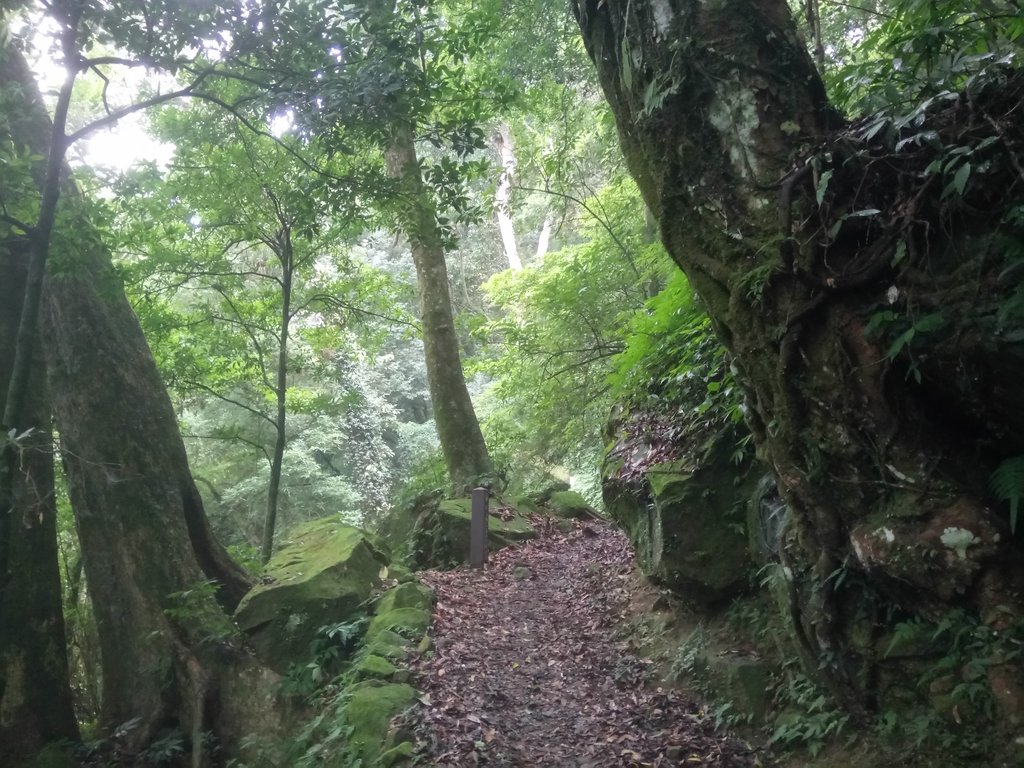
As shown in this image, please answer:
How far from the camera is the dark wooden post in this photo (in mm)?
9523

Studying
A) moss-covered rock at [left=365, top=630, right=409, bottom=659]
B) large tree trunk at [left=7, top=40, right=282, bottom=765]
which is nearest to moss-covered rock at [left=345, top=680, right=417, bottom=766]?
moss-covered rock at [left=365, top=630, right=409, bottom=659]

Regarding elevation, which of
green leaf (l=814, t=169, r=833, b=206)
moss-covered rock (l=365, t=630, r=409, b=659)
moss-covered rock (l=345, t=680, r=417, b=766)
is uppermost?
green leaf (l=814, t=169, r=833, b=206)

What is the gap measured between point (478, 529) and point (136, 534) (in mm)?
3853

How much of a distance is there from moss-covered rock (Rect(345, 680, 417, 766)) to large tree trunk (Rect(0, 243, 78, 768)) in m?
3.59

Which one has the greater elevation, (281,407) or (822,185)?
(281,407)

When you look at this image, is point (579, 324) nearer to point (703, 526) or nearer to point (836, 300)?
point (703, 526)

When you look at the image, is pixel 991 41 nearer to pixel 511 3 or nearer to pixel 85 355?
pixel 85 355

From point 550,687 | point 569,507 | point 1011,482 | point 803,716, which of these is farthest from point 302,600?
point 1011,482

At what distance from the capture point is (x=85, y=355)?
776 cm

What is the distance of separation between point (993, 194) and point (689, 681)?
11.7 feet

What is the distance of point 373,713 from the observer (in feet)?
17.6

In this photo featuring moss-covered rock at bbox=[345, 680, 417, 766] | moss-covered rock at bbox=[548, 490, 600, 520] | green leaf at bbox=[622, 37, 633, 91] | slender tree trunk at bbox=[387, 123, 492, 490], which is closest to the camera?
green leaf at bbox=[622, 37, 633, 91]

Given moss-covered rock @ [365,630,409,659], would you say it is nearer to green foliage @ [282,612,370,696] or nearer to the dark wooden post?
green foliage @ [282,612,370,696]

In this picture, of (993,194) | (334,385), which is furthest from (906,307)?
(334,385)
